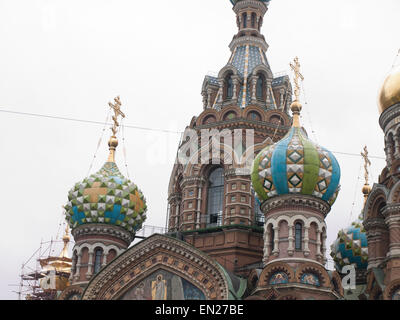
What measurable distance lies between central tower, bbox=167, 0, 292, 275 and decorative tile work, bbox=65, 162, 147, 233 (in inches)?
74.1

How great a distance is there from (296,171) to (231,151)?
5120 millimetres

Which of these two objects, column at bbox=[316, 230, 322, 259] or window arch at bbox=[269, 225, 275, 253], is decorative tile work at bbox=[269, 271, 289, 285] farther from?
column at bbox=[316, 230, 322, 259]

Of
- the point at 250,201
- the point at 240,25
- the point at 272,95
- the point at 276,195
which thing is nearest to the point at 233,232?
the point at 250,201

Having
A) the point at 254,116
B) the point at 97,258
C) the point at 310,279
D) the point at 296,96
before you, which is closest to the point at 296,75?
the point at 296,96

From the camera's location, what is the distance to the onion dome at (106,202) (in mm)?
26781

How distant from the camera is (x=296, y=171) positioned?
76.4 ft

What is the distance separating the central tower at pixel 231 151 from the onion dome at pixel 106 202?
1.83m

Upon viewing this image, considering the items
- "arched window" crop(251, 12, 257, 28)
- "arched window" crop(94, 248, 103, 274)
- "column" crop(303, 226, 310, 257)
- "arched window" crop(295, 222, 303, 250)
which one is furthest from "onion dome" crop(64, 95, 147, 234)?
"arched window" crop(251, 12, 257, 28)

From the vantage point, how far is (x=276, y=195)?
23.5 meters

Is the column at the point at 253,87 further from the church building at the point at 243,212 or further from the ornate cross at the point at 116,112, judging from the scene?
the ornate cross at the point at 116,112

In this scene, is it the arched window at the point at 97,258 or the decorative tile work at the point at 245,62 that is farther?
the decorative tile work at the point at 245,62

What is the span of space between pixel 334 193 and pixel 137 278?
6706 millimetres

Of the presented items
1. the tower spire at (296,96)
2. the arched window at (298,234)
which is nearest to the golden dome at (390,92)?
the tower spire at (296,96)

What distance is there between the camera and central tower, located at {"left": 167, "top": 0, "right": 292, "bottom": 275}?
1048 inches
